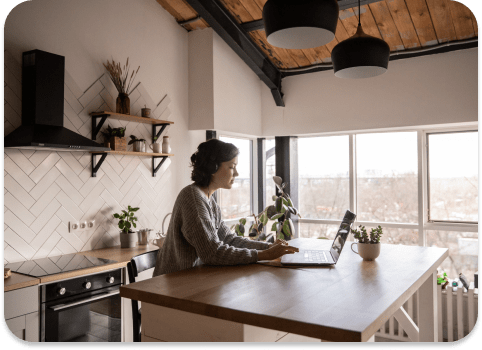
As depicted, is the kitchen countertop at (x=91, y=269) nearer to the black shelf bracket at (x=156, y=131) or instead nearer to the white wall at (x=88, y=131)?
the white wall at (x=88, y=131)

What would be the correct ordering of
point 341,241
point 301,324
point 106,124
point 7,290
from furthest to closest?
point 106,124, point 7,290, point 341,241, point 301,324

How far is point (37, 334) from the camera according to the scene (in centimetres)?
232

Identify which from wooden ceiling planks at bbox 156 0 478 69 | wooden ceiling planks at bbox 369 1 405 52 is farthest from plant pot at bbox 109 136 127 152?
wooden ceiling planks at bbox 369 1 405 52

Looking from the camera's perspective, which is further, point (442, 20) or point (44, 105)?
point (442, 20)

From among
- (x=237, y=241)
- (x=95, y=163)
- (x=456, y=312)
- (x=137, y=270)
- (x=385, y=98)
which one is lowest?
(x=456, y=312)

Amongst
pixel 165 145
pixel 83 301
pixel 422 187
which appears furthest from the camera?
pixel 422 187

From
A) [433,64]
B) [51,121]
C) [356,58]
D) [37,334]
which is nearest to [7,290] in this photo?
[37,334]

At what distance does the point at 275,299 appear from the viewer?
4.29 feet

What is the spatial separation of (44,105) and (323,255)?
81.7 inches

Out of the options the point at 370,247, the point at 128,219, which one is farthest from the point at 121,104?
the point at 370,247

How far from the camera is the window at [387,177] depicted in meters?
4.08

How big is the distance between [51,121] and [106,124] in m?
0.64

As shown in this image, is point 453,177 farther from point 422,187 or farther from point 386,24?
point 386,24

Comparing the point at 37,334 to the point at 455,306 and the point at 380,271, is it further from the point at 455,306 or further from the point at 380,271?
the point at 455,306
